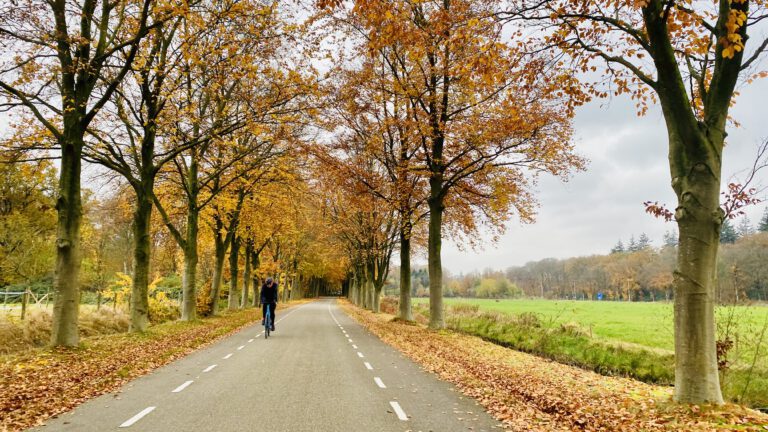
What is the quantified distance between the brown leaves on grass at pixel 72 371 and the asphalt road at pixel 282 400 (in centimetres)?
40

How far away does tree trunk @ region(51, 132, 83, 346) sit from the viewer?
1210 centimetres

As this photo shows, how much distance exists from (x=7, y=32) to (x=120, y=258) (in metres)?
43.2

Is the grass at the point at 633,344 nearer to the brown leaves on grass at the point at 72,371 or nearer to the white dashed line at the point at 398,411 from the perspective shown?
the white dashed line at the point at 398,411

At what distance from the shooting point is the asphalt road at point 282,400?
6.27m

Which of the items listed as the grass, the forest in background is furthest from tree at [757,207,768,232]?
the grass

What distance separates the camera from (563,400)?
A: 7.84 metres

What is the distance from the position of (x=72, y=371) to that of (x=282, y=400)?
205 inches

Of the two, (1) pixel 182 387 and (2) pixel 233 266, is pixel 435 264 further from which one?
(2) pixel 233 266

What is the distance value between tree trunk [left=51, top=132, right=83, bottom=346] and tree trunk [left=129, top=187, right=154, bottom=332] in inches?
186

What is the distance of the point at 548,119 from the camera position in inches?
701

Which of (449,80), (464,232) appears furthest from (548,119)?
(464,232)

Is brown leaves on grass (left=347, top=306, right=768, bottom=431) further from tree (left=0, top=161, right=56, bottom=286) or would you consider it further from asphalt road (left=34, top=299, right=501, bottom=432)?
tree (left=0, top=161, right=56, bottom=286)

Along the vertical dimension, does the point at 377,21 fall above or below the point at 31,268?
above

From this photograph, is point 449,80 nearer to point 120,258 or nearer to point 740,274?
point 740,274
